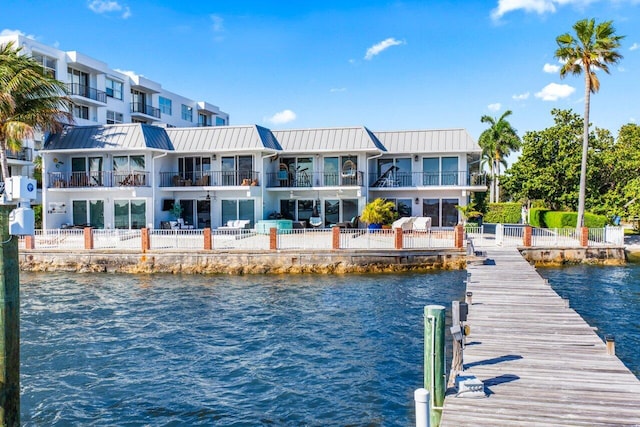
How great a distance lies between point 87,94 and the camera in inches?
1547

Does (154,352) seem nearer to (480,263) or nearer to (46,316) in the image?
(46,316)

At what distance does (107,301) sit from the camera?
60.2ft

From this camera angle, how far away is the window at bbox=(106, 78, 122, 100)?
137ft

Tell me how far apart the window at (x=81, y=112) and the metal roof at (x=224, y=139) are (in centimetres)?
1116

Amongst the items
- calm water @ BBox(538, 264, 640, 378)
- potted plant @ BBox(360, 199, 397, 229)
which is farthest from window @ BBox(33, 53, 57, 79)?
calm water @ BBox(538, 264, 640, 378)

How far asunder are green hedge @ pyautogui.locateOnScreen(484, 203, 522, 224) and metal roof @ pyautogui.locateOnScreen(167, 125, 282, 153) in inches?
835

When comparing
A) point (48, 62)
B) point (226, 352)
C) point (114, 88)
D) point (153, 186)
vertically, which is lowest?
point (226, 352)

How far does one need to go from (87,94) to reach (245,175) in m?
17.6

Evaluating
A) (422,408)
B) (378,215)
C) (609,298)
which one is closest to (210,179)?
(378,215)

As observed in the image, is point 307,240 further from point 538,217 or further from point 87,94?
point 87,94

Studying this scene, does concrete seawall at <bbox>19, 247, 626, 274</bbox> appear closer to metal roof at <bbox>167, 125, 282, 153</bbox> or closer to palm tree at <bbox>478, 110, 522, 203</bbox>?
metal roof at <bbox>167, 125, 282, 153</bbox>

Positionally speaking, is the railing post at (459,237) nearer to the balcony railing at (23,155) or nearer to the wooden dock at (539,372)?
the wooden dock at (539,372)

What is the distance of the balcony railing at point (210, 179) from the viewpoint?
3066 cm

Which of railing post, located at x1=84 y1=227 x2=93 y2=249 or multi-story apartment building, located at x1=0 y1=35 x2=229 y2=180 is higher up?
multi-story apartment building, located at x1=0 y1=35 x2=229 y2=180
